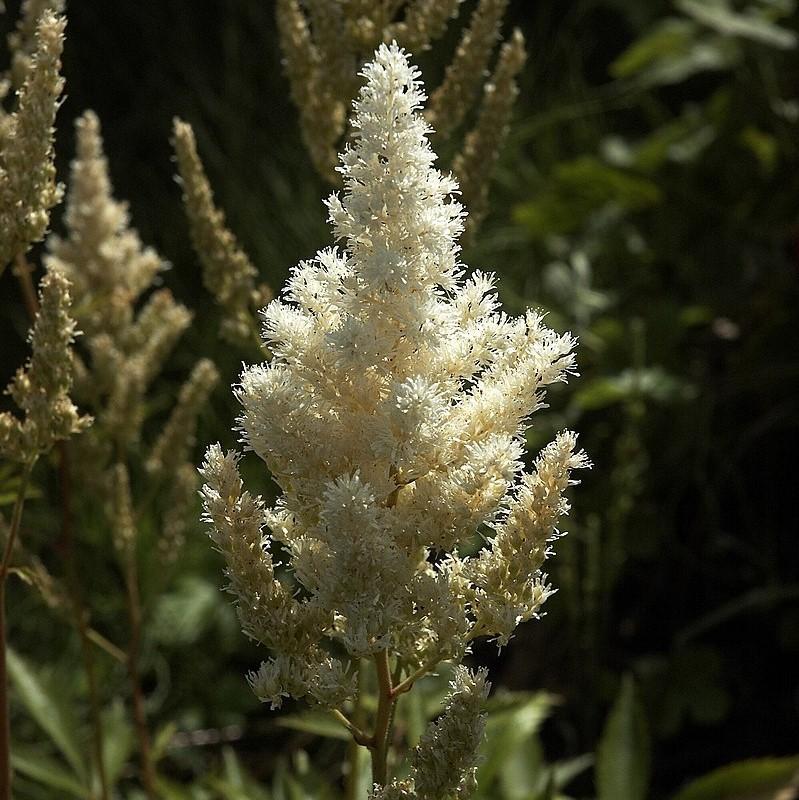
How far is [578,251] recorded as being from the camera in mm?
3637

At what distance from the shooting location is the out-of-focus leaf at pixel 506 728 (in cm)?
206

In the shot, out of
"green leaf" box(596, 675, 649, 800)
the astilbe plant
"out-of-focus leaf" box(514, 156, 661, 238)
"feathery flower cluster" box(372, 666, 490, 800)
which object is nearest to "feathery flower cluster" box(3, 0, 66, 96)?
the astilbe plant

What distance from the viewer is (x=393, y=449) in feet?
3.50

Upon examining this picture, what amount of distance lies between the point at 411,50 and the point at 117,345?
84 centimetres

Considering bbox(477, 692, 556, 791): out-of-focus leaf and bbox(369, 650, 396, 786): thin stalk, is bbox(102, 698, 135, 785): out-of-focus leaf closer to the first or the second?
bbox(477, 692, 556, 791): out-of-focus leaf

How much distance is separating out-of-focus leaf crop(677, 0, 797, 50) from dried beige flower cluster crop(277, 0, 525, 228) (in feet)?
5.56

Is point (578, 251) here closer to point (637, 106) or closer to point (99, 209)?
point (637, 106)

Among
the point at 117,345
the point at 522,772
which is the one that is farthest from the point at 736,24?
the point at 522,772

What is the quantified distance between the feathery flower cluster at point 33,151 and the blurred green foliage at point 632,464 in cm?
100

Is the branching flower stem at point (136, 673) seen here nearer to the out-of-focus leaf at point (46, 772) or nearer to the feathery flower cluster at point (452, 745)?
the out-of-focus leaf at point (46, 772)

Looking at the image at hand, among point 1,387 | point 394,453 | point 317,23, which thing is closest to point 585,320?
point 317,23

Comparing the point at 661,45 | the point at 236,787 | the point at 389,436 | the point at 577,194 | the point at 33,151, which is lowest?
the point at 236,787

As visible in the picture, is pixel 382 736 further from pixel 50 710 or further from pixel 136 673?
pixel 50 710

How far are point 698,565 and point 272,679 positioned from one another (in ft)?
7.61
